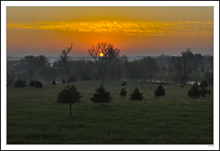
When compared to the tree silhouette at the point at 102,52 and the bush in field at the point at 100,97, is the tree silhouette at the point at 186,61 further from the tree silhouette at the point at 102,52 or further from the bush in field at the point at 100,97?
the bush in field at the point at 100,97

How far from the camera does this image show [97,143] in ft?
36.7

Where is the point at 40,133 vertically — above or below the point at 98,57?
below

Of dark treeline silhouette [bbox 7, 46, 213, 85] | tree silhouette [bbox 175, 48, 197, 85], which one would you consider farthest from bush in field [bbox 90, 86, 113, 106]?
tree silhouette [bbox 175, 48, 197, 85]

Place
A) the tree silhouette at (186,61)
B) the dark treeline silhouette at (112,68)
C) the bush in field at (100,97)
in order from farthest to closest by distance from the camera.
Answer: the dark treeline silhouette at (112,68) < the tree silhouette at (186,61) < the bush in field at (100,97)

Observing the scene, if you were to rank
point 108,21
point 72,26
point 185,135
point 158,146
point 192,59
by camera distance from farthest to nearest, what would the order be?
point 192,59
point 72,26
point 108,21
point 185,135
point 158,146

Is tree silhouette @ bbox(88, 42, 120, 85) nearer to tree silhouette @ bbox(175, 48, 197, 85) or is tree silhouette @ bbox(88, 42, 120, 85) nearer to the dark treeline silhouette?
the dark treeline silhouette

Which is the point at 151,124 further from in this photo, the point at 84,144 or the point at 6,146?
the point at 6,146

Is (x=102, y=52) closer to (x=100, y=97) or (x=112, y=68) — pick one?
(x=112, y=68)

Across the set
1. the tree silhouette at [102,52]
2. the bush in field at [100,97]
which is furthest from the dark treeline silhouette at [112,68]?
the bush in field at [100,97]

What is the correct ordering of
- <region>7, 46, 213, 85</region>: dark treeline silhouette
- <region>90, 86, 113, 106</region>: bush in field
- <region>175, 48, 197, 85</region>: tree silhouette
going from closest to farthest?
1. <region>90, 86, 113, 106</region>: bush in field
2. <region>175, 48, 197, 85</region>: tree silhouette
3. <region>7, 46, 213, 85</region>: dark treeline silhouette

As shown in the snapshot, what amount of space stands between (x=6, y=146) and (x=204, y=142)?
12247 millimetres

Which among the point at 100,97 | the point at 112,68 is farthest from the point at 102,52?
the point at 100,97

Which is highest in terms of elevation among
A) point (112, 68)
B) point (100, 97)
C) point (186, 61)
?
point (186, 61)

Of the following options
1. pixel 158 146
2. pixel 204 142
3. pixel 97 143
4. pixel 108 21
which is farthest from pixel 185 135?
pixel 108 21
